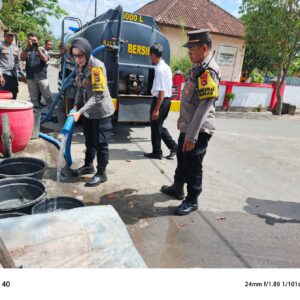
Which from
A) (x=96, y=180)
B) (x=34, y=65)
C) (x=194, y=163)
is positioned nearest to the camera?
(x=194, y=163)

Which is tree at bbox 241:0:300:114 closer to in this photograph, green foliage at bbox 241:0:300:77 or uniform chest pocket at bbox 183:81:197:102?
green foliage at bbox 241:0:300:77

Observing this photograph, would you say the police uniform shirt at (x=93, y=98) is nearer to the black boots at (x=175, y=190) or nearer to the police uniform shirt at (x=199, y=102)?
the police uniform shirt at (x=199, y=102)

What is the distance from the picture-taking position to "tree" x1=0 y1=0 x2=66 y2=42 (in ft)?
40.1

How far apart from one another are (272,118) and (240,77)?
12.5m

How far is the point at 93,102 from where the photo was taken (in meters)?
3.95

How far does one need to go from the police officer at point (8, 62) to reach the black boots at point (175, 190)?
444 centimetres

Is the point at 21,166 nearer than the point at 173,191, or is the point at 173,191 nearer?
the point at 21,166

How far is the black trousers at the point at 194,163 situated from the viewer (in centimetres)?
342

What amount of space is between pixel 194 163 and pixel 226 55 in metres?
20.5

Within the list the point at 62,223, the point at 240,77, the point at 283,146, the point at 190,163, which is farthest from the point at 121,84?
the point at 240,77

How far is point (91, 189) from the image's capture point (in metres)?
4.20

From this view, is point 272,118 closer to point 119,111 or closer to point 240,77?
point 119,111

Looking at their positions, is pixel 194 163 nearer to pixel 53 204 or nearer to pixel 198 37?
pixel 198 37

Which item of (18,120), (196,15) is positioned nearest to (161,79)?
(18,120)
